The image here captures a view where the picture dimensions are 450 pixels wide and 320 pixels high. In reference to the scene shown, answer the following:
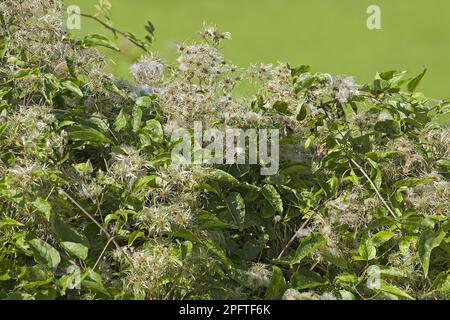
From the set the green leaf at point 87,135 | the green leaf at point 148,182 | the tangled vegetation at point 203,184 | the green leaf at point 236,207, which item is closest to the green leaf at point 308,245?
the tangled vegetation at point 203,184

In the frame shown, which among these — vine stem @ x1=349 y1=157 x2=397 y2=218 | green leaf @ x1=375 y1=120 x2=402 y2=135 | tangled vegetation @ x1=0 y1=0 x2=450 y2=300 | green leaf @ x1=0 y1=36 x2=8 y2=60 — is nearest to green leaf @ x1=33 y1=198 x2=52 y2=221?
tangled vegetation @ x1=0 y1=0 x2=450 y2=300

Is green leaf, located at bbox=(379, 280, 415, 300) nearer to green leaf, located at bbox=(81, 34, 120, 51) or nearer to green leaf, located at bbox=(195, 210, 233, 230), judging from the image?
green leaf, located at bbox=(195, 210, 233, 230)

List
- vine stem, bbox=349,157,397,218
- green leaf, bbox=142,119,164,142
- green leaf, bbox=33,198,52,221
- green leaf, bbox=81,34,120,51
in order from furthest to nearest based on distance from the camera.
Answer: green leaf, bbox=81,34,120,51 < green leaf, bbox=142,119,164,142 < vine stem, bbox=349,157,397,218 < green leaf, bbox=33,198,52,221

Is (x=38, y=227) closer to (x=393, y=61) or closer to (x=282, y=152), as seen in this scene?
(x=282, y=152)

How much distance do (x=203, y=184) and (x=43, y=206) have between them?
0.27 m

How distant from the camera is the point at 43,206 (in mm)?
1544

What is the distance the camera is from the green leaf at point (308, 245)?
168 centimetres

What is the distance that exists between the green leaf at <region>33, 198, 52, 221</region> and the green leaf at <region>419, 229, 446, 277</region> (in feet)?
2.02

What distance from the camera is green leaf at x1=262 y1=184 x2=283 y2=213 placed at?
1775mm

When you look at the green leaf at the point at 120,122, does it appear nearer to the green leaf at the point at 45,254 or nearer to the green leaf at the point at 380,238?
the green leaf at the point at 45,254

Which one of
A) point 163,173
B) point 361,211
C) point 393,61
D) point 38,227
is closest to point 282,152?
point 361,211

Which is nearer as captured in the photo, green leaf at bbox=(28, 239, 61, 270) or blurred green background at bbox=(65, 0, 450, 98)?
green leaf at bbox=(28, 239, 61, 270)

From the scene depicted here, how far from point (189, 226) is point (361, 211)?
0.34 m

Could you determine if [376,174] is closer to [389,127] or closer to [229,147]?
[389,127]
